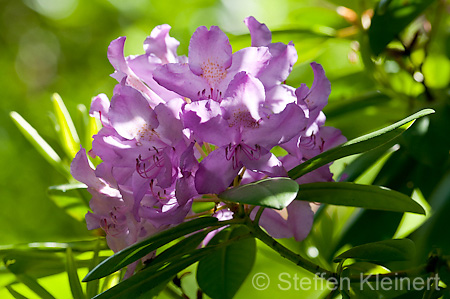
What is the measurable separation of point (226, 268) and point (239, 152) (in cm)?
30

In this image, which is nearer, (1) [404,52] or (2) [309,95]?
(2) [309,95]

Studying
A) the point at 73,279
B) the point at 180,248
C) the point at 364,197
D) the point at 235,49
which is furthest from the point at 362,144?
the point at 235,49

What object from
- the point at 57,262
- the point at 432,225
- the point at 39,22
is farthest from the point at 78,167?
the point at 39,22

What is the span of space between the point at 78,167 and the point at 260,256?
2.96 feet

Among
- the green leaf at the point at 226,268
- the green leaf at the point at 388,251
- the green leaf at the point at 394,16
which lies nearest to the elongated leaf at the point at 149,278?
the green leaf at the point at 226,268

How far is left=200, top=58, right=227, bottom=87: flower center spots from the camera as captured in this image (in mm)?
728

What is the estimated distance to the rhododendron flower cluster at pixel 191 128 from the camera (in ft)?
2.24

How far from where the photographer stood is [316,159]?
29.0 inches

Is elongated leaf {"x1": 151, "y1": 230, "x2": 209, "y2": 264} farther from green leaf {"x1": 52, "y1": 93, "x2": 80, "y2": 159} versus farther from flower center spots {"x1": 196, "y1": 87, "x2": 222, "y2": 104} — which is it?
green leaf {"x1": 52, "y1": 93, "x2": 80, "y2": 159}

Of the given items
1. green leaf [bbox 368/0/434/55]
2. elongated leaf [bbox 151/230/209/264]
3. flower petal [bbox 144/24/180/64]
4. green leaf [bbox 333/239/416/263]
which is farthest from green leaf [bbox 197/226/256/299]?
green leaf [bbox 368/0/434/55]

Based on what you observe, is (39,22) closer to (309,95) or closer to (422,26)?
(422,26)

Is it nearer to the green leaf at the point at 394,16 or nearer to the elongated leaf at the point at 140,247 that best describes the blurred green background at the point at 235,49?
the green leaf at the point at 394,16

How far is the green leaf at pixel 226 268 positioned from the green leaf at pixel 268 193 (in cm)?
27

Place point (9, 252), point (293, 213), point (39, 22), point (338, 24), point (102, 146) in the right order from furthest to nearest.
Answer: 1. point (39, 22)
2. point (338, 24)
3. point (9, 252)
4. point (293, 213)
5. point (102, 146)
